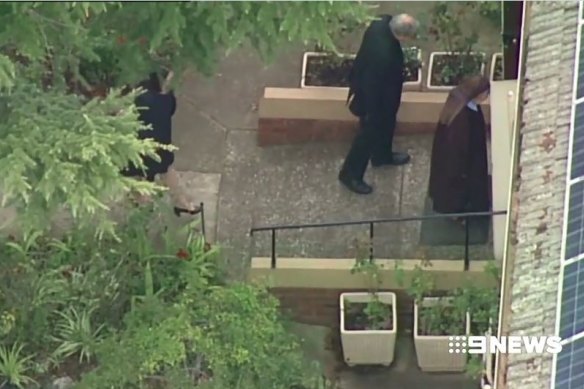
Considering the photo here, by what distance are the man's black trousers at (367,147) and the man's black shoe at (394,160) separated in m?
0.03

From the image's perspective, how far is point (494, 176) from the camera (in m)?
8.39

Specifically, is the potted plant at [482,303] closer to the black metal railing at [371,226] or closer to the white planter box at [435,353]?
the white planter box at [435,353]

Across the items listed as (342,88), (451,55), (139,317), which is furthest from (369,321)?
(451,55)

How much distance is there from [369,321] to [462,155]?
45.1 inches

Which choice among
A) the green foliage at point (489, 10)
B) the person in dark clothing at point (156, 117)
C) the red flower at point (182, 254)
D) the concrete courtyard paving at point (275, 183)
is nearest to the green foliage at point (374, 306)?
the concrete courtyard paving at point (275, 183)

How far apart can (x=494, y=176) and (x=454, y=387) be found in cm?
182

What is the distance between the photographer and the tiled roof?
6.35 metres

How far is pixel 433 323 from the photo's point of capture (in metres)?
9.48

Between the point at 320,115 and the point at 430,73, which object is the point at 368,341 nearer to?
the point at 320,115

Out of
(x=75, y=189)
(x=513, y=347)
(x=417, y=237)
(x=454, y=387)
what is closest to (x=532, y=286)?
(x=513, y=347)

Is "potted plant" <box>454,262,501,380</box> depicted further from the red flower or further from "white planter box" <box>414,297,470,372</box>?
the red flower

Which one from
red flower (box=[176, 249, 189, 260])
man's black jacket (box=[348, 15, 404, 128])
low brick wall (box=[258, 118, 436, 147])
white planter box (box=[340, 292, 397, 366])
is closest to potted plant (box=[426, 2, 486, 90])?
low brick wall (box=[258, 118, 436, 147])

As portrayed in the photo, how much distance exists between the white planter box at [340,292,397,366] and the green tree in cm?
197

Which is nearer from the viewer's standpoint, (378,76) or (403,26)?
(403,26)
